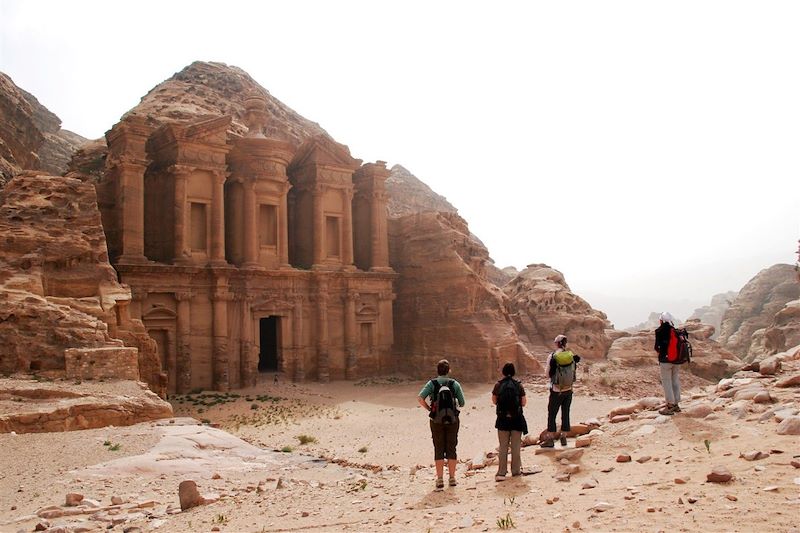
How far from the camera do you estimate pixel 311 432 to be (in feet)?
64.4

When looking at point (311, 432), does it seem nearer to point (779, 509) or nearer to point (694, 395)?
point (694, 395)

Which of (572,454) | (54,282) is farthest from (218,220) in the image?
(572,454)

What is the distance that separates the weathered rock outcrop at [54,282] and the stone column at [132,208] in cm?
565

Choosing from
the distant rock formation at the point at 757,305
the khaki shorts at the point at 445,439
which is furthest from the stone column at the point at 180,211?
the distant rock formation at the point at 757,305

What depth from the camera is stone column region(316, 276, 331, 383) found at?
3150 cm

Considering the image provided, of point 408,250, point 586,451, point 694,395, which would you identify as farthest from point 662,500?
point 408,250

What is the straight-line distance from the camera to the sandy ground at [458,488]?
6.20 metres

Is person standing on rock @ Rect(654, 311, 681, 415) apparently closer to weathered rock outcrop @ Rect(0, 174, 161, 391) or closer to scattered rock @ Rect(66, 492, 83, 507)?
scattered rock @ Rect(66, 492, 83, 507)

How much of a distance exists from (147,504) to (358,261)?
91.5 feet

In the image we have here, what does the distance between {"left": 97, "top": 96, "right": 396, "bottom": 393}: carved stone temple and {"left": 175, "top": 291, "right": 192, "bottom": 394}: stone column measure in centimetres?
5

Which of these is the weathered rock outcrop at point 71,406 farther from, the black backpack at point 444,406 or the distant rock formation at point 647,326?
the distant rock formation at point 647,326

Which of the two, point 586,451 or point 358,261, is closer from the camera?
point 586,451

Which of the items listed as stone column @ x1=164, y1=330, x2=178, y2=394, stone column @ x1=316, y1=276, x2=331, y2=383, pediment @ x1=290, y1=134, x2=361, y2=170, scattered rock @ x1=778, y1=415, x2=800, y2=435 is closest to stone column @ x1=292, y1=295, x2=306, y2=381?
stone column @ x1=316, y1=276, x2=331, y2=383

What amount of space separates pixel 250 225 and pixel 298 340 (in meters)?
6.58
